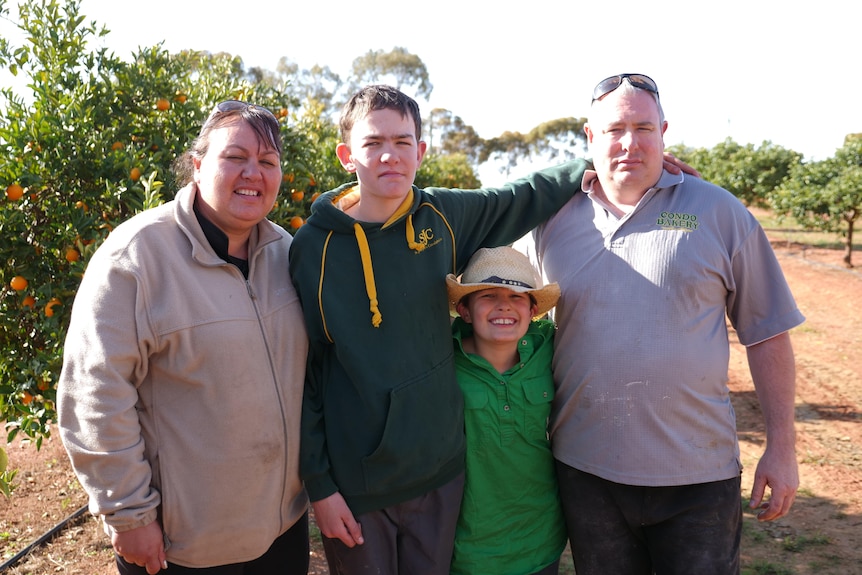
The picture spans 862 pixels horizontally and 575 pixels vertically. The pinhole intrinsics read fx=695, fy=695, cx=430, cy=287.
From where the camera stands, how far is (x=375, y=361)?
2.32 metres

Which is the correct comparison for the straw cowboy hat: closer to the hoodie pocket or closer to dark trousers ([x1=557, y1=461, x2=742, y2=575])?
the hoodie pocket

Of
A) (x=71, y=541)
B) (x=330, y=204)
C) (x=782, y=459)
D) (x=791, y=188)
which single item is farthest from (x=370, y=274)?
(x=791, y=188)

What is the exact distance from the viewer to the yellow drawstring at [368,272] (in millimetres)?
2322

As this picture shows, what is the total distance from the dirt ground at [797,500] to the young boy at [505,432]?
2.10m

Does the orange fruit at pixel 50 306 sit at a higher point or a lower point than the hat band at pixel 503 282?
lower

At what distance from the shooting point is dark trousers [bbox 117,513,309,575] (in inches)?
88.8

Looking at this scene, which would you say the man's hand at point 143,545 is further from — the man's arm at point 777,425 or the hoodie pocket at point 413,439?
the man's arm at point 777,425

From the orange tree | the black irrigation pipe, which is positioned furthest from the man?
the black irrigation pipe

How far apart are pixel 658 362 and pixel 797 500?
355 centimetres

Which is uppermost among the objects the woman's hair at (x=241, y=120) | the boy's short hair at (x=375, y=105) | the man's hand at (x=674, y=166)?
the boy's short hair at (x=375, y=105)

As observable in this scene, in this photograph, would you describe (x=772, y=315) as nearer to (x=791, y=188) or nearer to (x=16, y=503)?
(x=16, y=503)

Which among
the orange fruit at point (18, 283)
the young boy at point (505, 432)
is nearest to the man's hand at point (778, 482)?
the young boy at point (505, 432)

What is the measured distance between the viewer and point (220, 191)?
2.19 meters

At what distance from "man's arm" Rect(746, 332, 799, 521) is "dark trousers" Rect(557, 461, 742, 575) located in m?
0.11
